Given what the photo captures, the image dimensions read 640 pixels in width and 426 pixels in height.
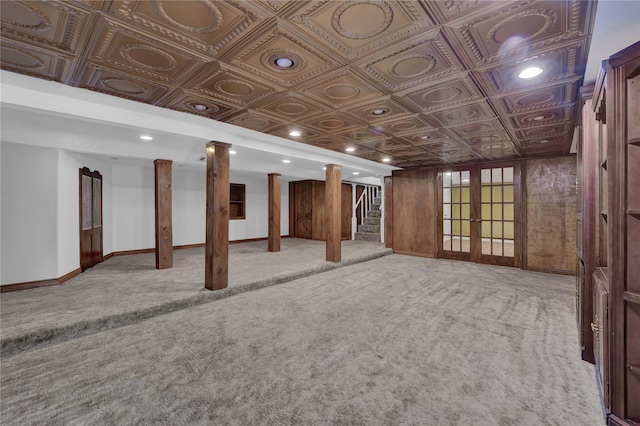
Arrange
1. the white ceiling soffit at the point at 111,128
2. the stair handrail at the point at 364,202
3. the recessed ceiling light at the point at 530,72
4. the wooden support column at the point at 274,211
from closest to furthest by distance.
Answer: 1. the recessed ceiling light at the point at 530,72
2. the white ceiling soffit at the point at 111,128
3. the wooden support column at the point at 274,211
4. the stair handrail at the point at 364,202

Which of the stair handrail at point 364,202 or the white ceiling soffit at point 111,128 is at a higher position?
the white ceiling soffit at point 111,128

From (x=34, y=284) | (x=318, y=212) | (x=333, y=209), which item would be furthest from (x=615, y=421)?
(x=318, y=212)

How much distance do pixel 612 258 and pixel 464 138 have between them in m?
3.14

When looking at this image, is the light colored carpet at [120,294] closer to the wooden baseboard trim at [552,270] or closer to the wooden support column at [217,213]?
the wooden support column at [217,213]

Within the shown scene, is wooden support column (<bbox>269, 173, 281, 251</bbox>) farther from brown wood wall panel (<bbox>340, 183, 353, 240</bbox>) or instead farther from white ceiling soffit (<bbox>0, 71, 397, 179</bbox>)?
brown wood wall panel (<bbox>340, 183, 353, 240</bbox>)

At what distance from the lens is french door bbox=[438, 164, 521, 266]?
20.2 ft

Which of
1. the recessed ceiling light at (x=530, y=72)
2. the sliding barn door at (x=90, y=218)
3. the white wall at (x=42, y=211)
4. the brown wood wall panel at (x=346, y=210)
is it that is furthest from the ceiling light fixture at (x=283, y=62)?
the brown wood wall panel at (x=346, y=210)

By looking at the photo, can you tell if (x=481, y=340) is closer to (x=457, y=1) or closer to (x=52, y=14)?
(x=457, y=1)

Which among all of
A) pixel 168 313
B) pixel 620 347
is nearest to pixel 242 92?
pixel 168 313

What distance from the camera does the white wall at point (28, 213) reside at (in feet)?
13.0

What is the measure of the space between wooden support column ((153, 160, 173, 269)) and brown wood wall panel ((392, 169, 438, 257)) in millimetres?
5477

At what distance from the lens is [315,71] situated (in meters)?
2.27

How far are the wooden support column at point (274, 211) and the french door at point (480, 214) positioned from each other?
4077 mm

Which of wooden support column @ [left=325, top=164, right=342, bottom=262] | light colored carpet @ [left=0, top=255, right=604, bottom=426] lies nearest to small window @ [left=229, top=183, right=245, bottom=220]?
wooden support column @ [left=325, top=164, right=342, bottom=262]
